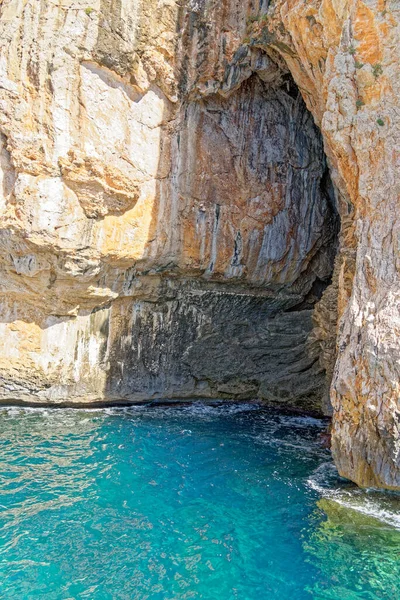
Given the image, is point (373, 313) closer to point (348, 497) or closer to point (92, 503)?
point (348, 497)

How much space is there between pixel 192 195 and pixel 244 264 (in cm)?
243

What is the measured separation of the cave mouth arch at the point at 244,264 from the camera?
15273 mm

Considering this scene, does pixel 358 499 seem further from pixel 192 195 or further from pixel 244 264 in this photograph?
pixel 192 195

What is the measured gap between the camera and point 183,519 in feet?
29.4

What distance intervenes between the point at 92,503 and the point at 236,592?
122 inches

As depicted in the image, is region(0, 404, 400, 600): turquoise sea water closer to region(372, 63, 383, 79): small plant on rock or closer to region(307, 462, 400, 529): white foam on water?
region(307, 462, 400, 529): white foam on water

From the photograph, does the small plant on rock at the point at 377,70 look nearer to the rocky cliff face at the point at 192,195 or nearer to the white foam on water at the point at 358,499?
the rocky cliff face at the point at 192,195

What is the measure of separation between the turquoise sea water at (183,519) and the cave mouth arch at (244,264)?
3.26m

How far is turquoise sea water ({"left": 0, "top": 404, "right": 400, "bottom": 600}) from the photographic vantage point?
7379mm

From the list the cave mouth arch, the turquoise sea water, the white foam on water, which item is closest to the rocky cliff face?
the cave mouth arch

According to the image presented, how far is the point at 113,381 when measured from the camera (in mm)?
15477

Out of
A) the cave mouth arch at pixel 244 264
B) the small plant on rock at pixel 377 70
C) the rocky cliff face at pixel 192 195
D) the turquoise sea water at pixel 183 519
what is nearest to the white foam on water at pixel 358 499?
the turquoise sea water at pixel 183 519

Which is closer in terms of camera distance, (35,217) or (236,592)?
(236,592)

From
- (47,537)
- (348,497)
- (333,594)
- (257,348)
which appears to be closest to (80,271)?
(257,348)
